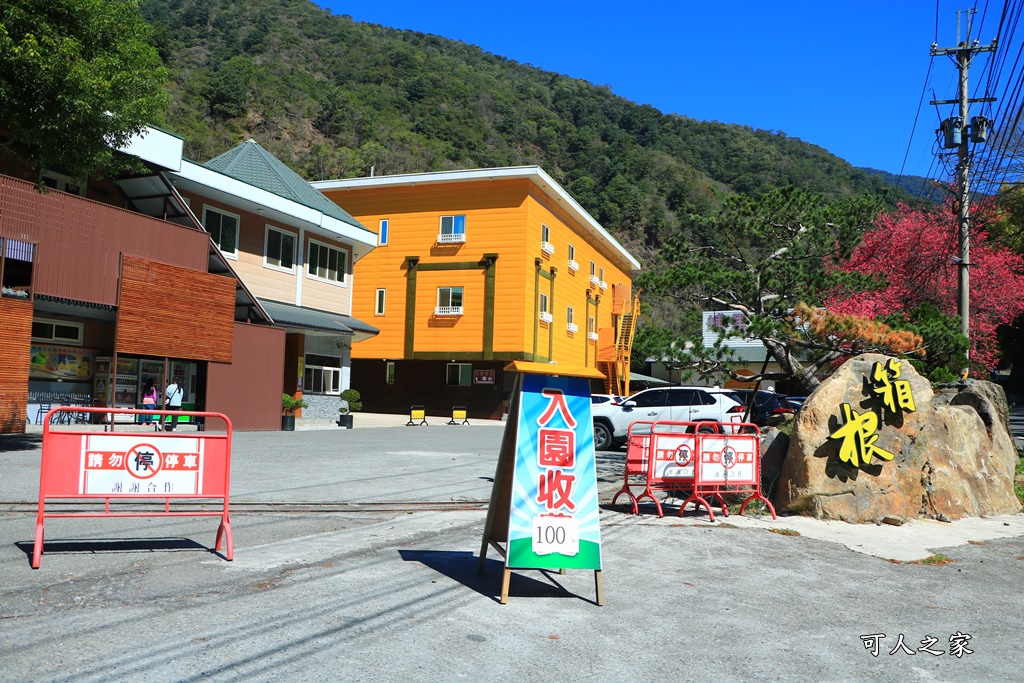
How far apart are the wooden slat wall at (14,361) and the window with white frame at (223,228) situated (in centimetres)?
852

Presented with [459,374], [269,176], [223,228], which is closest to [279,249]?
[223,228]

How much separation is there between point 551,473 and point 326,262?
87.4ft

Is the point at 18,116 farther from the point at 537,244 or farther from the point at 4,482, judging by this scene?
the point at 537,244

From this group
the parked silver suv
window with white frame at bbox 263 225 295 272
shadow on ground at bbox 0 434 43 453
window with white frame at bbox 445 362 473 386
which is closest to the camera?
→ shadow on ground at bbox 0 434 43 453

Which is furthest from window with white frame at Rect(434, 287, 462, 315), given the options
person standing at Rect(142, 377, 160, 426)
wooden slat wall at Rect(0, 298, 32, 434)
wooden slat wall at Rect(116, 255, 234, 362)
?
wooden slat wall at Rect(0, 298, 32, 434)

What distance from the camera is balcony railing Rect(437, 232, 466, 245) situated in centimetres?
3988

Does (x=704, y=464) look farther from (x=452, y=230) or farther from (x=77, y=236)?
(x=452, y=230)

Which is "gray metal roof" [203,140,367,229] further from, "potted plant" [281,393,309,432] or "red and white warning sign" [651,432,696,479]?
"red and white warning sign" [651,432,696,479]

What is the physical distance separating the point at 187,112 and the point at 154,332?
5743cm

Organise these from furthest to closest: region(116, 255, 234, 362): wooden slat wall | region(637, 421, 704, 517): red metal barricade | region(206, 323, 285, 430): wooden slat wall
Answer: region(206, 323, 285, 430): wooden slat wall → region(116, 255, 234, 362): wooden slat wall → region(637, 421, 704, 517): red metal barricade

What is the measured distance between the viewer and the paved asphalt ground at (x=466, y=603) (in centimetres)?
448

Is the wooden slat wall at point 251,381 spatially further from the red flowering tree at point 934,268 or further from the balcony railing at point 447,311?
the red flowering tree at point 934,268

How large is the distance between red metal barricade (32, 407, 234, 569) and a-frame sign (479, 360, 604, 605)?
2395mm

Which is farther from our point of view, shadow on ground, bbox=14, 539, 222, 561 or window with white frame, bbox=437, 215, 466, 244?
window with white frame, bbox=437, 215, 466, 244
